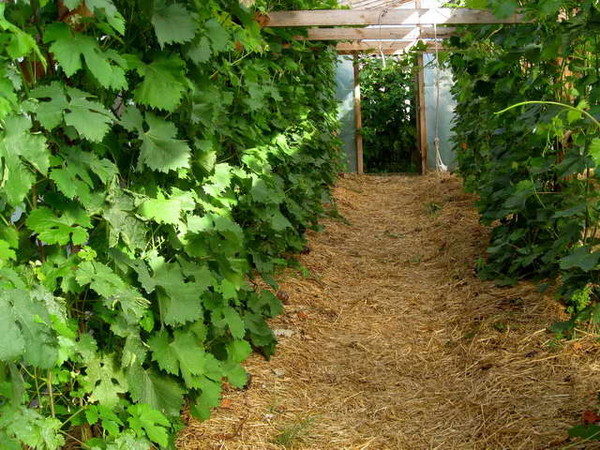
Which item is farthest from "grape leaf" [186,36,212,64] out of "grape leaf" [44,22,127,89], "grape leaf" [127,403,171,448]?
"grape leaf" [127,403,171,448]

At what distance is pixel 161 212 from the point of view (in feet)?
7.92

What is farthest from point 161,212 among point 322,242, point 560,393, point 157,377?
point 322,242

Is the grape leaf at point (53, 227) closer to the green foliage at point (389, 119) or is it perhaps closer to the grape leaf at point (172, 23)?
the grape leaf at point (172, 23)

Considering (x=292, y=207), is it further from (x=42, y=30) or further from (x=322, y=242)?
(x=42, y=30)

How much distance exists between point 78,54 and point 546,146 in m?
2.59

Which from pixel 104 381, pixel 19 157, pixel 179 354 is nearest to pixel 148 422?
pixel 104 381

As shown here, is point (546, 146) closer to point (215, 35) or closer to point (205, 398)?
point (215, 35)

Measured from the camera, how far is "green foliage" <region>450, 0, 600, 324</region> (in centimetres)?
350

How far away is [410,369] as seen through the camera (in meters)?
4.00

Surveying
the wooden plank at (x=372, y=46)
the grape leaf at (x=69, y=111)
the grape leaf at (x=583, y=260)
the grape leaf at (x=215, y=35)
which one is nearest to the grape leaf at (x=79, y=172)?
the grape leaf at (x=69, y=111)

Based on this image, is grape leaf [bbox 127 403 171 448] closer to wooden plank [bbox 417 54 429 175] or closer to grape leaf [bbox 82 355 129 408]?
grape leaf [bbox 82 355 129 408]

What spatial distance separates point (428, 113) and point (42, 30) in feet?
41.2

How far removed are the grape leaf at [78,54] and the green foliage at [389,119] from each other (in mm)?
13228

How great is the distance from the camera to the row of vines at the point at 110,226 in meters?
1.91
